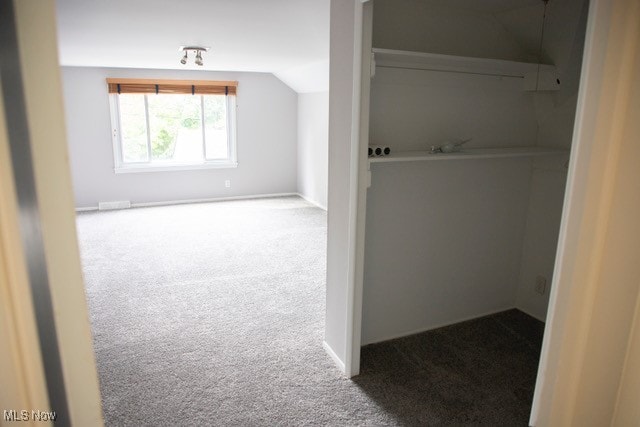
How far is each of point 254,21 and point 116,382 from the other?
2.57m

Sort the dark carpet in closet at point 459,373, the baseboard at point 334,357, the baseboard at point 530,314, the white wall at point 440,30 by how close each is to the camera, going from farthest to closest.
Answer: the baseboard at point 530,314, the baseboard at point 334,357, the white wall at point 440,30, the dark carpet in closet at point 459,373

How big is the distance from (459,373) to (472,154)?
1.31m

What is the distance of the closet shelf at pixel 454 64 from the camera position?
2.26 meters

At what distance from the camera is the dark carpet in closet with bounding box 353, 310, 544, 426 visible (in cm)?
215

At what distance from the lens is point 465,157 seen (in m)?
2.46

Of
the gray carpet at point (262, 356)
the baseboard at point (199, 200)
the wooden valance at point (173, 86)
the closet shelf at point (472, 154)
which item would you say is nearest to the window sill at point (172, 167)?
the baseboard at point (199, 200)

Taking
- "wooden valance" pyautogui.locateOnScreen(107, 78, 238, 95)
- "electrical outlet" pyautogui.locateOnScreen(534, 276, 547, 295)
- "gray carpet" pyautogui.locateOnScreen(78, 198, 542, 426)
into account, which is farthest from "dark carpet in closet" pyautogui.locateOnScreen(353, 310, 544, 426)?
"wooden valance" pyautogui.locateOnScreen(107, 78, 238, 95)

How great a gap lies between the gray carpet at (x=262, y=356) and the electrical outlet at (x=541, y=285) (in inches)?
9.4

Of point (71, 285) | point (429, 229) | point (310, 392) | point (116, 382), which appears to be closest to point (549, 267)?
point (429, 229)

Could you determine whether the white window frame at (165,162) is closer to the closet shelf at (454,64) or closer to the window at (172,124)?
the window at (172,124)

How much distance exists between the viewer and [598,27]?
646mm

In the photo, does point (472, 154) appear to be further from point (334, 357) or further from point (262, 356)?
point (262, 356)

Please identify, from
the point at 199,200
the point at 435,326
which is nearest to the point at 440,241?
the point at 435,326

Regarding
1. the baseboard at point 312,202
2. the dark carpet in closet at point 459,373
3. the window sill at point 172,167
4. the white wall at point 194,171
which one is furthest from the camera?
the baseboard at point 312,202
